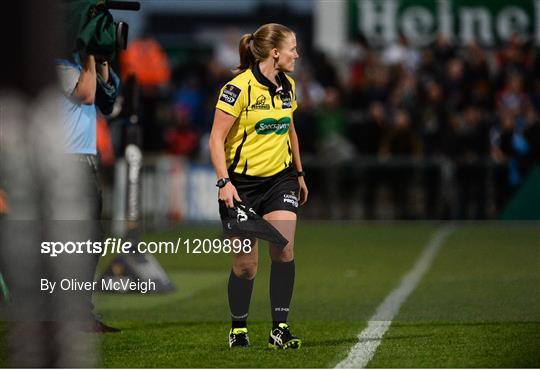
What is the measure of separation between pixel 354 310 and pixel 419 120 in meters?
13.3

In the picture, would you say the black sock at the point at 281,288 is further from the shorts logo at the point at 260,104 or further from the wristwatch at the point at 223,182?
A: the shorts logo at the point at 260,104

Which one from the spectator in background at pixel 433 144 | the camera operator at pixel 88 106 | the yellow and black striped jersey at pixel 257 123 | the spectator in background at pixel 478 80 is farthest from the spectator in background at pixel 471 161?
the yellow and black striped jersey at pixel 257 123

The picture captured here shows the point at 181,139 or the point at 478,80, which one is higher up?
the point at 478,80

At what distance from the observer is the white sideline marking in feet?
24.2

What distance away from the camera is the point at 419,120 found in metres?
23.6

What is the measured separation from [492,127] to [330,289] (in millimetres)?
11286

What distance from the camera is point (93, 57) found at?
833cm

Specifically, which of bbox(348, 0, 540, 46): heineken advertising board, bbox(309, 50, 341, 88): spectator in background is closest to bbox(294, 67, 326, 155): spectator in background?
bbox(309, 50, 341, 88): spectator in background

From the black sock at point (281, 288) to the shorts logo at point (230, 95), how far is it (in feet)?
3.41

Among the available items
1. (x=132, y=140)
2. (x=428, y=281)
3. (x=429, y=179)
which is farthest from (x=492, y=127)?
(x=132, y=140)

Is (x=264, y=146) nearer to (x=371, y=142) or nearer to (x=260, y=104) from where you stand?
(x=260, y=104)

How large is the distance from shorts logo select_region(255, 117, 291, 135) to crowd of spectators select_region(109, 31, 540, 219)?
1529cm

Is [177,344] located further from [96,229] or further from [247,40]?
[247,40]

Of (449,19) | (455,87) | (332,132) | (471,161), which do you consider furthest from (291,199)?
(449,19)
